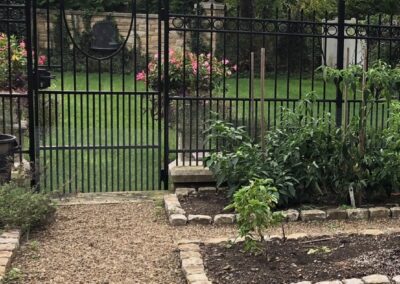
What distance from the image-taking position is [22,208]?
5.02 m

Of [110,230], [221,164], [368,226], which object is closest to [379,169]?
[368,226]

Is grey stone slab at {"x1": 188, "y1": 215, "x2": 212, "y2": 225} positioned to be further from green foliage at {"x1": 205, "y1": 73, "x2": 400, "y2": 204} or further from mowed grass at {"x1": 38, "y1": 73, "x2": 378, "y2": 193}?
mowed grass at {"x1": 38, "y1": 73, "x2": 378, "y2": 193}

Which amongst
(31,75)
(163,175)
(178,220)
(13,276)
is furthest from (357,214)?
(31,75)

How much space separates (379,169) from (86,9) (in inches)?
593

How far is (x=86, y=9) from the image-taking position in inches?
754

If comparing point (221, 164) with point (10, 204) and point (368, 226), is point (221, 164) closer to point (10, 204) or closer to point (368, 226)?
Answer: point (368, 226)

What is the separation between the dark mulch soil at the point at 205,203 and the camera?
5711 mm

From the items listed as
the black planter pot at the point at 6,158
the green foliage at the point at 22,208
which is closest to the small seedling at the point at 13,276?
the green foliage at the point at 22,208

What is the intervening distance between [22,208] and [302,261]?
2342 mm

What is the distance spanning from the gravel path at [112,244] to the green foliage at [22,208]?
0.45 feet

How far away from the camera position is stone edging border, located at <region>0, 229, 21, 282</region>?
13.8 ft

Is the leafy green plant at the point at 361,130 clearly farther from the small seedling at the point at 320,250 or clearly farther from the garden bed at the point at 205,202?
the small seedling at the point at 320,250

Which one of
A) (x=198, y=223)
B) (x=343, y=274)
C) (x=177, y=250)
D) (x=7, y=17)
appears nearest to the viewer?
(x=343, y=274)

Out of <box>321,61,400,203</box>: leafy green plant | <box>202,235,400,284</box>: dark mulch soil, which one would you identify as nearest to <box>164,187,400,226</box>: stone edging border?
<box>321,61,400,203</box>: leafy green plant
